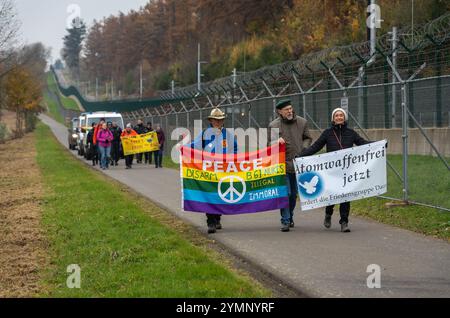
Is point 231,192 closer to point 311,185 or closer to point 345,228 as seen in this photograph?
point 311,185

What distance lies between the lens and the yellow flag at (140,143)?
3241 centimetres

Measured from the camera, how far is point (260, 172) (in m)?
12.9

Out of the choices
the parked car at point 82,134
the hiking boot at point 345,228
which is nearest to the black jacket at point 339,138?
the hiking boot at point 345,228

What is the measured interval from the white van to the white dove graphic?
26.7 m

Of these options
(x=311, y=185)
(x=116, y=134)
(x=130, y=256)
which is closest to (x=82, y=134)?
(x=116, y=134)

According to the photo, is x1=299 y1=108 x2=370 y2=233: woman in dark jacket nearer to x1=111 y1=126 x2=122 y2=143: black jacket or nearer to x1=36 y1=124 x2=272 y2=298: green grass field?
x1=36 y1=124 x2=272 y2=298: green grass field

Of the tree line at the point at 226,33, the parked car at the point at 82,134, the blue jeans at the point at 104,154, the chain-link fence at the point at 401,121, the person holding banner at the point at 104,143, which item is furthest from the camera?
the tree line at the point at 226,33

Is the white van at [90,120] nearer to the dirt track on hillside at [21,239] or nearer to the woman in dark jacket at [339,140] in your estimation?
the dirt track on hillside at [21,239]

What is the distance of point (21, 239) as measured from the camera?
1267 cm

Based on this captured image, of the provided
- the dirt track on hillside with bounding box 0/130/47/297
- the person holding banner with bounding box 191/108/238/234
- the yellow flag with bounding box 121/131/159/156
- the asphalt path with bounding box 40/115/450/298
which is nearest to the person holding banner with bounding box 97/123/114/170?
the yellow flag with bounding box 121/131/159/156

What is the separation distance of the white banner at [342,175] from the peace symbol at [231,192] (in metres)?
0.84

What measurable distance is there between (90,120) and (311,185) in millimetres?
29411

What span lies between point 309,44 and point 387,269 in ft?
152
